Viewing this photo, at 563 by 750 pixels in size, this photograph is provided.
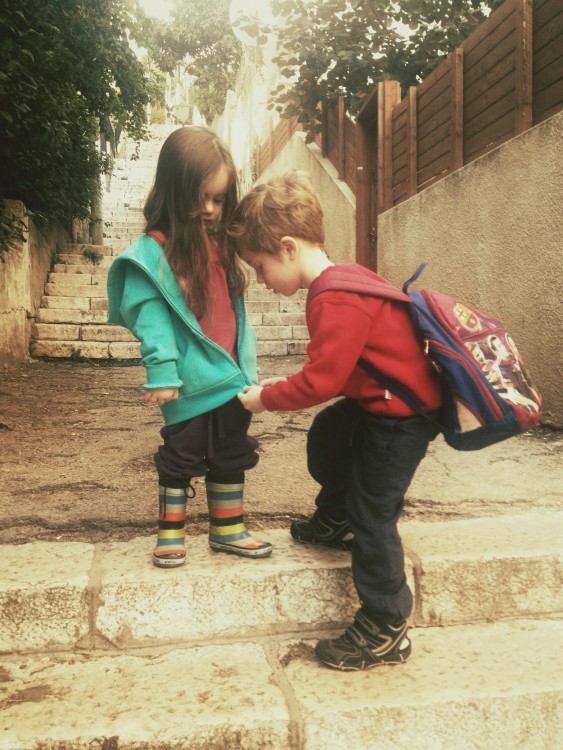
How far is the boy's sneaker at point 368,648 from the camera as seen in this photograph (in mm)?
1706

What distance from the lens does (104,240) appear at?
38.0 feet

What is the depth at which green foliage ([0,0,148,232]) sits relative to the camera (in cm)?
442

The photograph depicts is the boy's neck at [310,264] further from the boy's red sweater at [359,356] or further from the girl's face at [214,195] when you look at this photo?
the girl's face at [214,195]

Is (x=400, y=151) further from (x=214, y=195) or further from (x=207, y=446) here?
(x=207, y=446)

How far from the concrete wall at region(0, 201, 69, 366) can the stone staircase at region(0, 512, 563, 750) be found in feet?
12.6

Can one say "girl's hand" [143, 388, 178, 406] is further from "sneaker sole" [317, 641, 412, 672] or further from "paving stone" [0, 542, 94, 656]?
"sneaker sole" [317, 641, 412, 672]

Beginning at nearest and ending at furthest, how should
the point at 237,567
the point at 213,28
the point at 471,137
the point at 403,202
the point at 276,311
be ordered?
1. the point at 237,567
2. the point at 471,137
3. the point at 403,202
4. the point at 276,311
5. the point at 213,28

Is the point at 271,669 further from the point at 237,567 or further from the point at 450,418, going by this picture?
the point at 450,418

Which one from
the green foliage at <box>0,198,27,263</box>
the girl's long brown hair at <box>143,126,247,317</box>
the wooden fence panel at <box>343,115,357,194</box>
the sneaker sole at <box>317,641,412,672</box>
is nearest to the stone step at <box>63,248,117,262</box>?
the green foliage at <box>0,198,27,263</box>

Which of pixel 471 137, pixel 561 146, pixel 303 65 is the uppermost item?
pixel 303 65

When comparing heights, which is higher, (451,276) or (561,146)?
(561,146)

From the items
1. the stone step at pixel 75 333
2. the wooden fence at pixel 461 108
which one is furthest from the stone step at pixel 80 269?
the wooden fence at pixel 461 108

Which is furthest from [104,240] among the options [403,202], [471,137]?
[471,137]

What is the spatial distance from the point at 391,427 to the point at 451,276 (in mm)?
3262
